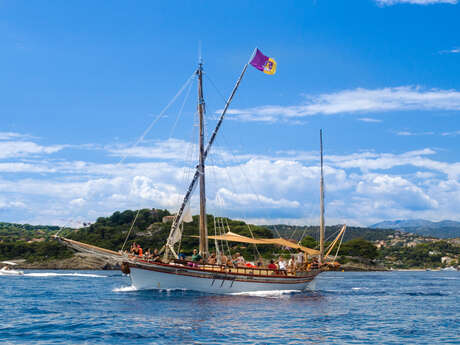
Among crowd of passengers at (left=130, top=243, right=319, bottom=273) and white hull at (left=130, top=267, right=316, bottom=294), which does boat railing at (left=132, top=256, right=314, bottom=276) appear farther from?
white hull at (left=130, top=267, right=316, bottom=294)

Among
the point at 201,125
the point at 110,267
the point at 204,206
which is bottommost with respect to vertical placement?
the point at 110,267

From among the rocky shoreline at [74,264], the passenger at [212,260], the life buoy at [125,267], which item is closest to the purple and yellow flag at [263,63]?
the passenger at [212,260]

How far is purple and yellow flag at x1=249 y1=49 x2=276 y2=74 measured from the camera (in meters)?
56.7

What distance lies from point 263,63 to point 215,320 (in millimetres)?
33413

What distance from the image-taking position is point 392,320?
116 feet

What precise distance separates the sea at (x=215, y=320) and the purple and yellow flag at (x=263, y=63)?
25048mm

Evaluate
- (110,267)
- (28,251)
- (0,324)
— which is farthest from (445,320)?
(28,251)

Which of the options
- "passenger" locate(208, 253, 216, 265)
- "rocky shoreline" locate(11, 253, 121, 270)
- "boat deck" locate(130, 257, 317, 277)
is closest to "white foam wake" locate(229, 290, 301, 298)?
"boat deck" locate(130, 257, 317, 277)

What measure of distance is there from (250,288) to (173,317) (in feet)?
64.3

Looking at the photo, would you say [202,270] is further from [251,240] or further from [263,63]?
[263,63]

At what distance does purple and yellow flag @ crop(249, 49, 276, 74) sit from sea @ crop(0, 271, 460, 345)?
2505 cm

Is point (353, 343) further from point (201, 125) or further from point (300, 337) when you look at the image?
point (201, 125)

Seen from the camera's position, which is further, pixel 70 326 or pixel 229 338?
pixel 70 326

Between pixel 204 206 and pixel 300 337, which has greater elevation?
pixel 204 206
